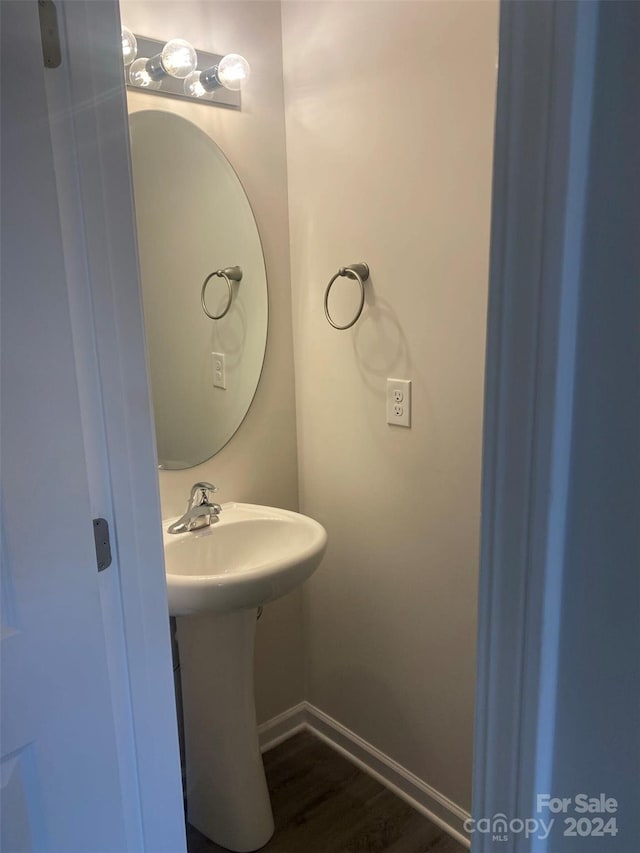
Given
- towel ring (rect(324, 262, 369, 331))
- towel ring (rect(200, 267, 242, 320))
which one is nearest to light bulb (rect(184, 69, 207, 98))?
towel ring (rect(200, 267, 242, 320))

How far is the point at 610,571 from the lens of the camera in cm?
70

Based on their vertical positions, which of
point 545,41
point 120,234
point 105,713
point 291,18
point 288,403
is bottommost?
point 105,713

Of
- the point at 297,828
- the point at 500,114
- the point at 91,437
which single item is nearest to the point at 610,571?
the point at 500,114

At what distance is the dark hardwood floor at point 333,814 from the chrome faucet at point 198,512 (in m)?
0.88

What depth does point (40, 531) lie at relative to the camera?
0.87 meters

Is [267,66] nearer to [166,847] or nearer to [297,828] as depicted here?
[166,847]

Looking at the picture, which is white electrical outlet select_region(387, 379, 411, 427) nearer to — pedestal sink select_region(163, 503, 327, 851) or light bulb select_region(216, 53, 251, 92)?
pedestal sink select_region(163, 503, 327, 851)

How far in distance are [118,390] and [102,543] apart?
0.75 ft

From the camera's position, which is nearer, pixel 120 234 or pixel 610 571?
pixel 610 571

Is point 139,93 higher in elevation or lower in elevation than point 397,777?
higher

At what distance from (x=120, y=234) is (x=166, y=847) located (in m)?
1.01

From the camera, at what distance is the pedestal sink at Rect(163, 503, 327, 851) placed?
1.70 meters

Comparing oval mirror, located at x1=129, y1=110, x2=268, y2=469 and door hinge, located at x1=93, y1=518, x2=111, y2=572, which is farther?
oval mirror, located at x1=129, y1=110, x2=268, y2=469

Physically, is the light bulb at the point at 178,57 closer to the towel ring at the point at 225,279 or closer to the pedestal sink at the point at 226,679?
the towel ring at the point at 225,279
